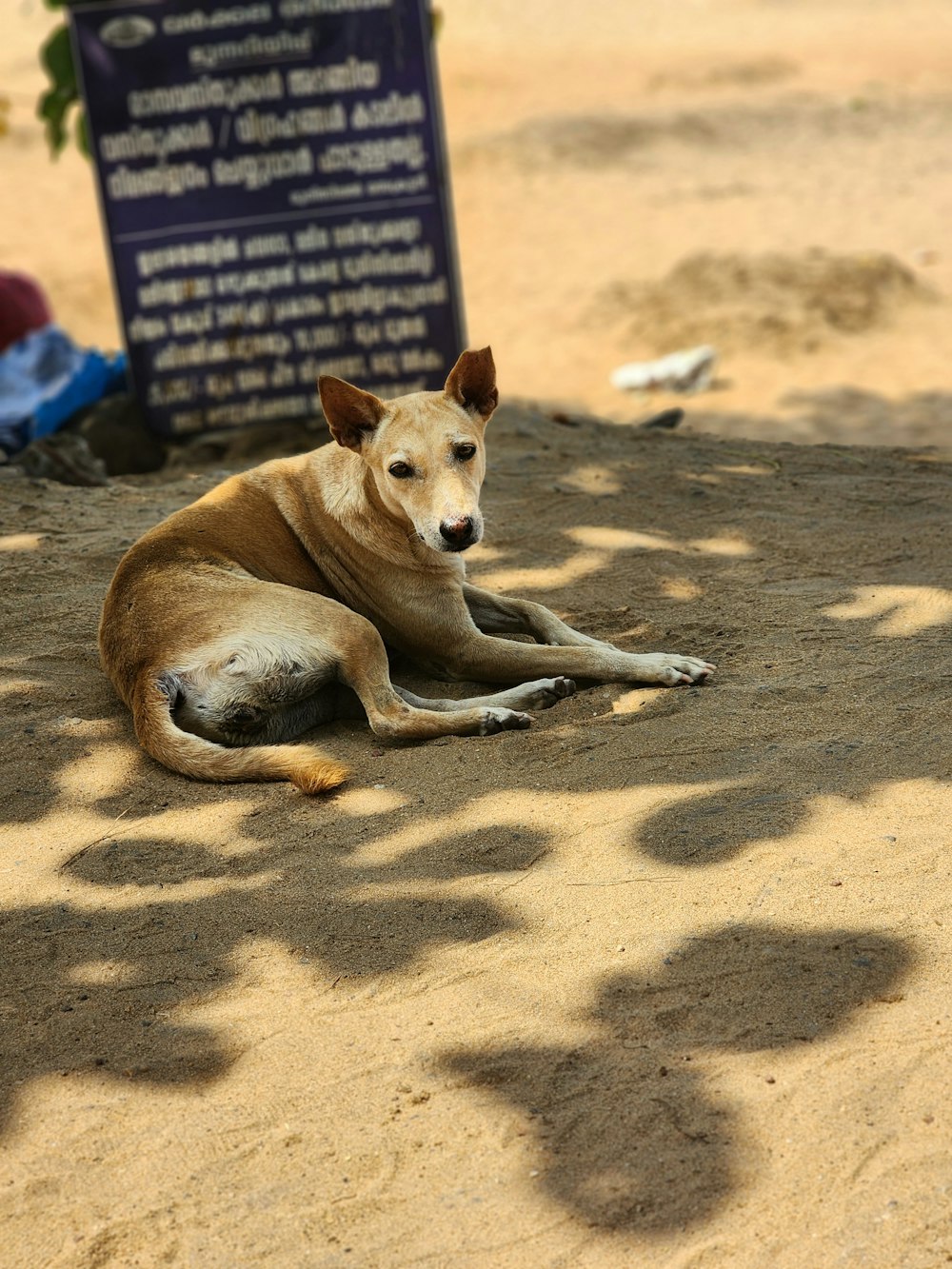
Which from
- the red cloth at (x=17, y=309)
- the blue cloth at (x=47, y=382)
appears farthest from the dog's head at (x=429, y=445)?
the red cloth at (x=17, y=309)

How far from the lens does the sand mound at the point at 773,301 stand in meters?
12.0

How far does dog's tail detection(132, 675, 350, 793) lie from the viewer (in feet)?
13.3

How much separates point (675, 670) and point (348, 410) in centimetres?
142

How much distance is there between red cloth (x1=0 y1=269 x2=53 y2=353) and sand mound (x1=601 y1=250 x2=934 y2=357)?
5.38 meters

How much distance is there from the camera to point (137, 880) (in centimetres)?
368

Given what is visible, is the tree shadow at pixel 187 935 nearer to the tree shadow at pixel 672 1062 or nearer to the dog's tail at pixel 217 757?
the dog's tail at pixel 217 757

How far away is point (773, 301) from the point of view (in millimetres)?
12250

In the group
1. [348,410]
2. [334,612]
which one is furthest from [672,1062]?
[348,410]

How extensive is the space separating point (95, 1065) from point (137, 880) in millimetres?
760

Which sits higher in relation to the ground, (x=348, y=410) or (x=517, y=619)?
(x=348, y=410)

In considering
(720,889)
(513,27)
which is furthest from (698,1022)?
(513,27)

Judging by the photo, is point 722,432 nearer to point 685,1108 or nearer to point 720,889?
point 720,889

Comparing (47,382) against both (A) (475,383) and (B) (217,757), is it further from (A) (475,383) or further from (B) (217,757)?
(B) (217,757)

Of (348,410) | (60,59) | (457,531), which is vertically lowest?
(457,531)
